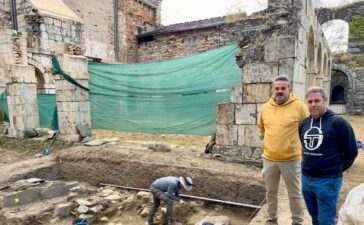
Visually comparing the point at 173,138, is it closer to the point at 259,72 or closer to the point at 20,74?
the point at 259,72

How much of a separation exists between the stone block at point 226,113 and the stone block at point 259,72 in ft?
1.95

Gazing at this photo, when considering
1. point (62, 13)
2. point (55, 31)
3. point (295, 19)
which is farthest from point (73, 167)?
point (62, 13)

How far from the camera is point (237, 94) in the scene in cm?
531

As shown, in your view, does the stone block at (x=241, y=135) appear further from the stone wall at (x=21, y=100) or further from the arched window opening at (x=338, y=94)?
the arched window opening at (x=338, y=94)

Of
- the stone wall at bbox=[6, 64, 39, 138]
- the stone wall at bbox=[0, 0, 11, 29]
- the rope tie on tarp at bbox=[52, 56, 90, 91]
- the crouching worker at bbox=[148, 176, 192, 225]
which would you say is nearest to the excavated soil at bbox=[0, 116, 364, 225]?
the crouching worker at bbox=[148, 176, 192, 225]

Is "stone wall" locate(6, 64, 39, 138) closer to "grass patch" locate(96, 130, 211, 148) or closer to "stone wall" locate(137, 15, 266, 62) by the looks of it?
"grass patch" locate(96, 130, 211, 148)

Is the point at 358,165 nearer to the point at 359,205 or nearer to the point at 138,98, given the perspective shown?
the point at 359,205

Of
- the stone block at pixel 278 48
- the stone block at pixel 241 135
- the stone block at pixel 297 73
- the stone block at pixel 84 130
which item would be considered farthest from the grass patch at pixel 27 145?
the stone block at pixel 297 73

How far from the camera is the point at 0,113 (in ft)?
33.7

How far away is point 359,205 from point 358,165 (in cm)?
464

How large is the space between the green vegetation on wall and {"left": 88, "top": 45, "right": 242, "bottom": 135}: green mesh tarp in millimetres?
13915

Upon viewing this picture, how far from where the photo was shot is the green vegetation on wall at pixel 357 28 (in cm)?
1603

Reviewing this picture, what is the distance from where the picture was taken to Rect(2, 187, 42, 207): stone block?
4.75m

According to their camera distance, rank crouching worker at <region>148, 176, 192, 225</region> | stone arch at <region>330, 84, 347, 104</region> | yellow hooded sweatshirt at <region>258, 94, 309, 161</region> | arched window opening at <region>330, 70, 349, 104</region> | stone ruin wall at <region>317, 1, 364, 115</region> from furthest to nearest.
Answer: stone arch at <region>330, 84, 347, 104</region> < arched window opening at <region>330, 70, 349, 104</region> < stone ruin wall at <region>317, 1, 364, 115</region> < crouching worker at <region>148, 176, 192, 225</region> < yellow hooded sweatshirt at <region>258, 94, 309, 161</region>
